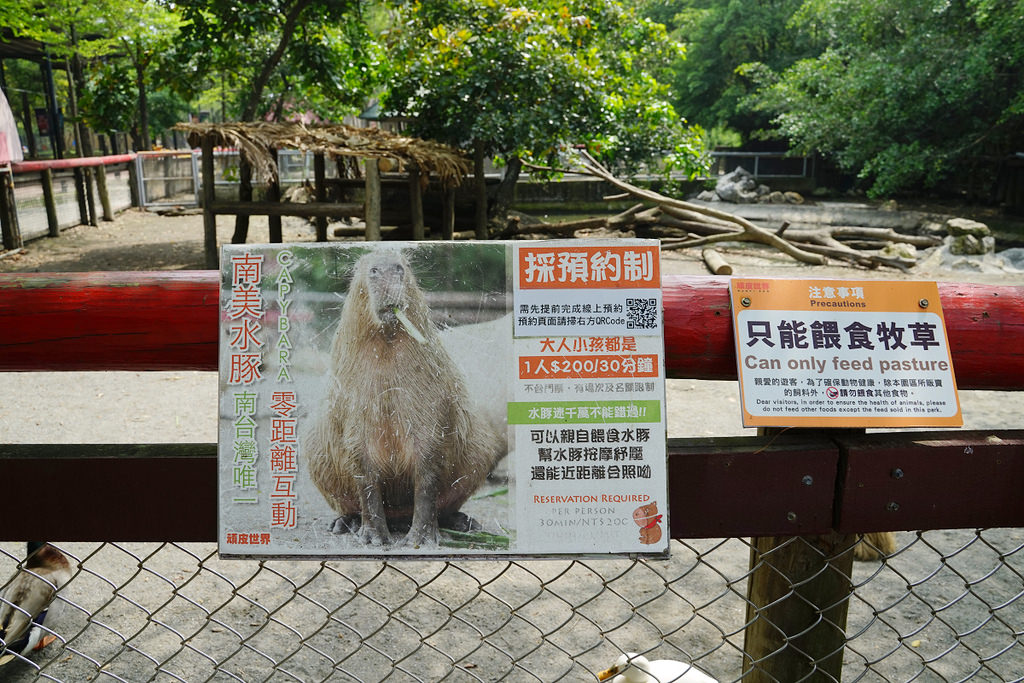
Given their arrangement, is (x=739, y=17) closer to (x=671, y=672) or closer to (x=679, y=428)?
(x=679, y=428)

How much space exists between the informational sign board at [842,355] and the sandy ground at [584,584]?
0.30 meters

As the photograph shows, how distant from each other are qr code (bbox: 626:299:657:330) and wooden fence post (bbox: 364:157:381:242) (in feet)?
24.4

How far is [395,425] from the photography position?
1.32 metres

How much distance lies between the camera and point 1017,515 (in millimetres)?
1438

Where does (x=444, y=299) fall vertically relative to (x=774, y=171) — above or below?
above

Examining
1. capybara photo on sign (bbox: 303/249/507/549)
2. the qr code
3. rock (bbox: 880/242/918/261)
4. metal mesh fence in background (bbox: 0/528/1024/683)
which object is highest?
the qr code

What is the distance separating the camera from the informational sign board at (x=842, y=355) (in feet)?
4.40

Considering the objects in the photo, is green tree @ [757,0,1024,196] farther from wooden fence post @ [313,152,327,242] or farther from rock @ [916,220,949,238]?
wooden fence post @ [313,152,327,242]

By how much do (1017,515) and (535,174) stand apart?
11.4 meters

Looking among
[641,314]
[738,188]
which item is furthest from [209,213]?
[738,188]

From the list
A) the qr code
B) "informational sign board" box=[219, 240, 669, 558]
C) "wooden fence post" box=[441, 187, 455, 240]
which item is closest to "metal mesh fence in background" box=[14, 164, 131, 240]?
"wooden fence post" box=[441, 187, 455, 240]

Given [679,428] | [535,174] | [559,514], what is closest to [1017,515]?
[559,514]

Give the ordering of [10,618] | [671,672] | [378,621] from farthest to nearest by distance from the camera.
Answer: [378,621], [10,618], [671,672]

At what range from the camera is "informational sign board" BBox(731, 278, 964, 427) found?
1.34m
